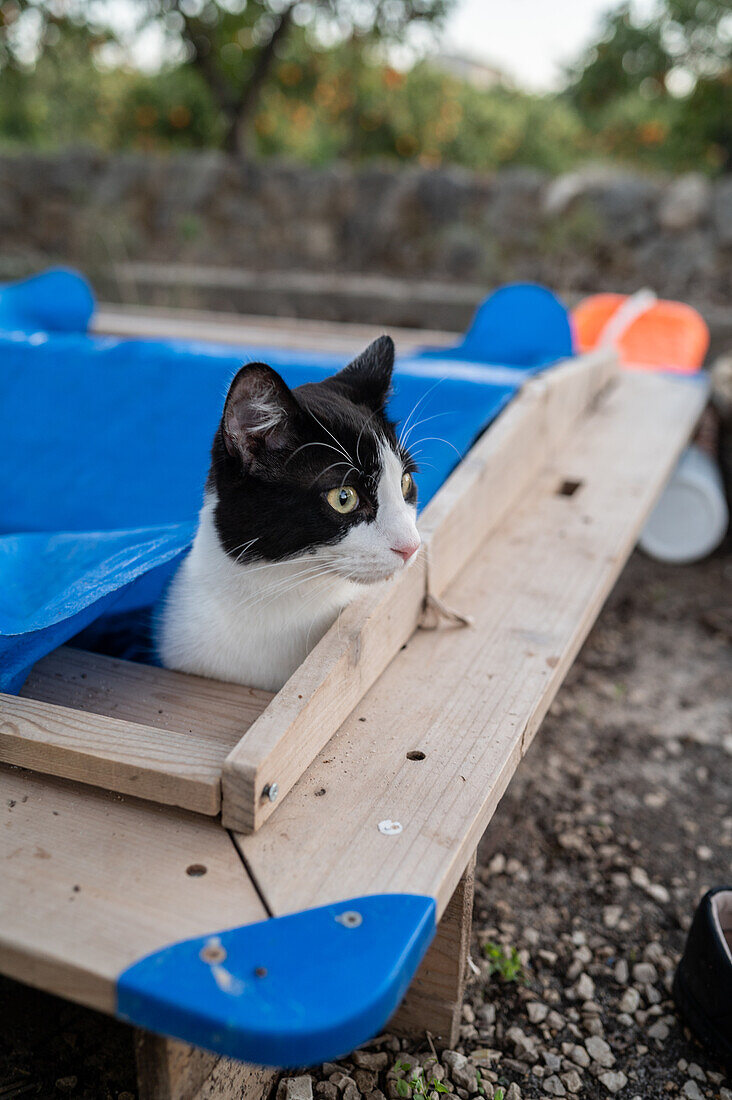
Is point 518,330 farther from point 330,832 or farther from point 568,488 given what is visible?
point 330,832

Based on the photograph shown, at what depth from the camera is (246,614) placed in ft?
4.20

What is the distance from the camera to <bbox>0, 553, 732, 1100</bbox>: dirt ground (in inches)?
51.5

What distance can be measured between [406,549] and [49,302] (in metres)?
2.30

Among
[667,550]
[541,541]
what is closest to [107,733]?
[541,541]

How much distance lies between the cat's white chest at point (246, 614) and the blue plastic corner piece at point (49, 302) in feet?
6.31

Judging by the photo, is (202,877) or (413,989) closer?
(202,877)

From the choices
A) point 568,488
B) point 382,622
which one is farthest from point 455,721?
point 568,488

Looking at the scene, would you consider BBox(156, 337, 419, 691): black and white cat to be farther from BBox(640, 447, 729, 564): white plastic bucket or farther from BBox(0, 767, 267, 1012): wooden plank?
BBox(640, 447, 729, 564): white plastic bucket

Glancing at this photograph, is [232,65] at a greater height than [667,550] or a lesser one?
greater

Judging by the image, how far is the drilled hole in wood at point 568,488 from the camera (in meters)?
2.22

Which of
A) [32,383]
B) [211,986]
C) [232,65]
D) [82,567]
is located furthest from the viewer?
[232,65]

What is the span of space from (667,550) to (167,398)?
6.77ft

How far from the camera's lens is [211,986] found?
79cm

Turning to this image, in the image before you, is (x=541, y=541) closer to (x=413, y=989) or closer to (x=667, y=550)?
(x=413, y=989)
